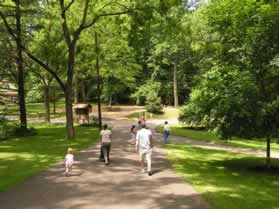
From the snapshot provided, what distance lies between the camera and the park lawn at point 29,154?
571 inches

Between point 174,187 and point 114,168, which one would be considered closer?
point 174,187

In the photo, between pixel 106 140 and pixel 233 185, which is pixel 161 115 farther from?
pixel 233 185

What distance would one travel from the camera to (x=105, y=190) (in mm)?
11570

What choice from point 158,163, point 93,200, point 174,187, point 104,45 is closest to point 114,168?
point 158,163

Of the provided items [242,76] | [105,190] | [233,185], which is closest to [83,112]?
[242,76]

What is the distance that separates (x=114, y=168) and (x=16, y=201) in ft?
18.2

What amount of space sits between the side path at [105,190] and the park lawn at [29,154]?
710mm

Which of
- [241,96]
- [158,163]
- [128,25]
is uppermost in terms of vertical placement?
[128,25]

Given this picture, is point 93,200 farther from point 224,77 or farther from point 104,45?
point 104,45

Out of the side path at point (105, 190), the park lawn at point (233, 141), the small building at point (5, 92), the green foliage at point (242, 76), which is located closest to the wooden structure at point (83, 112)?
the small building at point (5, 92)

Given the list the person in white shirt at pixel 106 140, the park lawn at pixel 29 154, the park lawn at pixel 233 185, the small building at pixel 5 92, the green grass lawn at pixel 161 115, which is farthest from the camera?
the green grass lawn at pixel 161 115

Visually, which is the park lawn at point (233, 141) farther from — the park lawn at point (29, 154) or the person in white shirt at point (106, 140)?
the person in white shirt at point (106, 140)

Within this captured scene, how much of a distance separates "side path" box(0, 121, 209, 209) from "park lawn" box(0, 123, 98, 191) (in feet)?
2.33

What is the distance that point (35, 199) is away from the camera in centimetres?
1060
